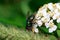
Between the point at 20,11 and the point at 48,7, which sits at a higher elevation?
the point at 48,7

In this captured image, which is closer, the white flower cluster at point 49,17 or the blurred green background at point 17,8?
the white flower cluster at point 49,17

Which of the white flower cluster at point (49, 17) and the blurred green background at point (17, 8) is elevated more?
the white flower cluster at point (49, 17)

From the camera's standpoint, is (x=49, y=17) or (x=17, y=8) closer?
(x=49, y=17)

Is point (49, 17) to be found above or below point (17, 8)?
above

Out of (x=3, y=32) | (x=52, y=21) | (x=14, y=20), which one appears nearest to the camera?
(x=3, y=32)

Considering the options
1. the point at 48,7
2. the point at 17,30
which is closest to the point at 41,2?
the point at 48,7

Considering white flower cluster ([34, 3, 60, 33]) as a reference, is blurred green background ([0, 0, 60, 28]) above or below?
below

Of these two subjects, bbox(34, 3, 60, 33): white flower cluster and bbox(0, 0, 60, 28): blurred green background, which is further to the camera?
bbox(0, 0, 60, 28): blurred green background

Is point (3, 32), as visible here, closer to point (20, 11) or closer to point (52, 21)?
point (52, 21)
